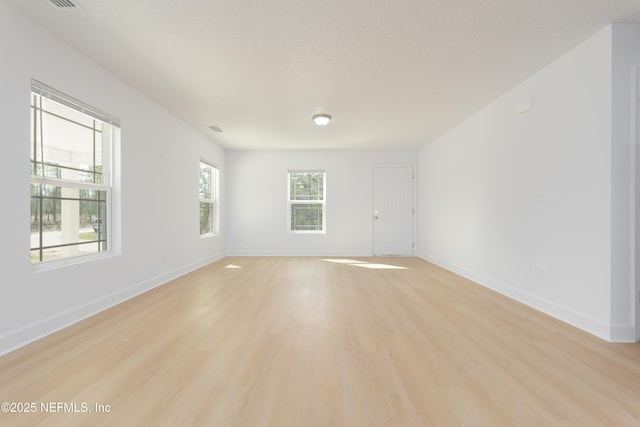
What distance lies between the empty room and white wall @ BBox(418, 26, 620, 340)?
0.8 inches

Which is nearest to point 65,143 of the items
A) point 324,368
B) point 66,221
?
point 66,221

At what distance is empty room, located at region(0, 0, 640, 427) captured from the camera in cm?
162

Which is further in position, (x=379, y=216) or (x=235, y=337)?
(x=379, y=216)

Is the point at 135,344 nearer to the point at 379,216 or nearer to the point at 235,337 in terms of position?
the point at 235,337

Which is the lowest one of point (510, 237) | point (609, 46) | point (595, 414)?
point (595, 414)

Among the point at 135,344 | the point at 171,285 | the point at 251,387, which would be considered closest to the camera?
the point at 251,387

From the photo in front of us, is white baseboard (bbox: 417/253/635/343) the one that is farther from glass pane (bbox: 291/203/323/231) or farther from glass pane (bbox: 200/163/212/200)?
glass pane (bbox: 200/163/212/200)

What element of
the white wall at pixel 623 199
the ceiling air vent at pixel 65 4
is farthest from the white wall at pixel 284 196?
the ceiling air vent at pixel 65 4

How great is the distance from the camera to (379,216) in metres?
6.77

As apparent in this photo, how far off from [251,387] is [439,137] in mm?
5450

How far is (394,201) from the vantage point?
6.75 m

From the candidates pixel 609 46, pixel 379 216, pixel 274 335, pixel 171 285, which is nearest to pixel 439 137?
pixel 379 216

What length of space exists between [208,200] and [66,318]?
360 centimetres

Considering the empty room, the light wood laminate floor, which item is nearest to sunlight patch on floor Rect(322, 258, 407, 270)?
the empty room
